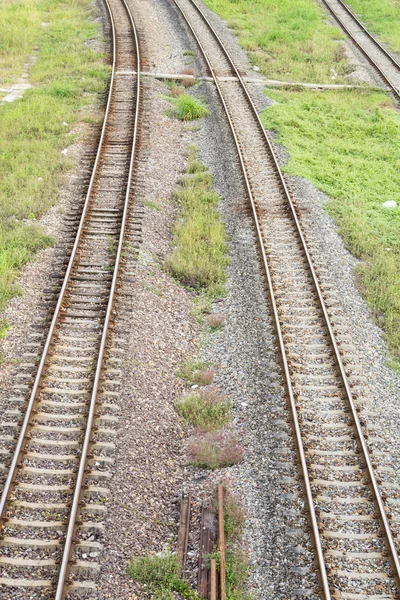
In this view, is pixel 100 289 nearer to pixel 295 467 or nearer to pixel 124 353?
pixel 124 353

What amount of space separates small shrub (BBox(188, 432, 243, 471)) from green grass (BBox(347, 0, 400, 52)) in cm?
2523

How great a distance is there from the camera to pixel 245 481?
838 centimetres

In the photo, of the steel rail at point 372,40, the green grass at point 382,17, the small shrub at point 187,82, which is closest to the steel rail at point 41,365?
the small shrub at point 187,82

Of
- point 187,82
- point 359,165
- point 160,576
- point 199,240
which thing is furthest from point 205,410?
point 187,82

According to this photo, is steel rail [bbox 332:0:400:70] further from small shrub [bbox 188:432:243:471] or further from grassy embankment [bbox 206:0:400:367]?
small shrub [bbox 188:432:243:471]

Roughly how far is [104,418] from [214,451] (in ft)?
5.35

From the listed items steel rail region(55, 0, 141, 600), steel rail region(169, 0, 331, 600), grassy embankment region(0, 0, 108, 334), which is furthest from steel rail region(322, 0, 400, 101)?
steel rail region(55, 0, 141, 600)

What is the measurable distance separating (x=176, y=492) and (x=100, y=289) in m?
4.64

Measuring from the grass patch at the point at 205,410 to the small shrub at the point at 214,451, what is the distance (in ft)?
0.68

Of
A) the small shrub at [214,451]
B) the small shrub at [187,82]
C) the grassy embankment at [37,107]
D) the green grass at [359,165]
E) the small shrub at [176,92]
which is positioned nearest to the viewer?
the small shrub at [214,451]

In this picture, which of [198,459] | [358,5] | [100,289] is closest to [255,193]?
[100,289]

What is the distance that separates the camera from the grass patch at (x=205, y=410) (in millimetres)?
9280

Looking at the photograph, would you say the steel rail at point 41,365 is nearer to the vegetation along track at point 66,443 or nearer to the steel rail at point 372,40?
the vegetation along track at point 66,443

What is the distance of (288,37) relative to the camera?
93.0 ft
